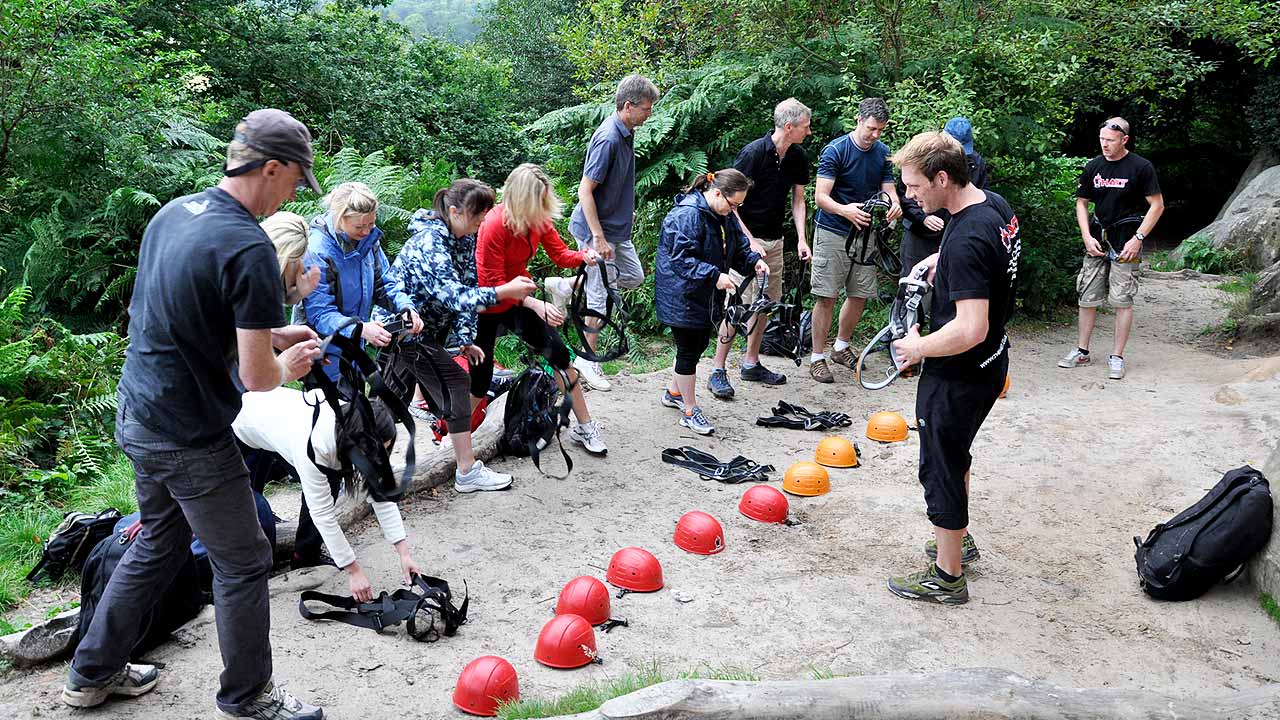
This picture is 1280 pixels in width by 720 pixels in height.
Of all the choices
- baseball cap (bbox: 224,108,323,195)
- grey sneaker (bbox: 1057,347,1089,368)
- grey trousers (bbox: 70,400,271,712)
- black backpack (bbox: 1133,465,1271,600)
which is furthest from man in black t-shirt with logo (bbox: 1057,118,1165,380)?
grey trousers (bbox: 70,400,271,712)

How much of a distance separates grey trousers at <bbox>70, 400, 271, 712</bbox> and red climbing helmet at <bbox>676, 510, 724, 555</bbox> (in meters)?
2.59

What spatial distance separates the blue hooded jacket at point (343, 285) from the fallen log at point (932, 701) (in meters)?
2.54

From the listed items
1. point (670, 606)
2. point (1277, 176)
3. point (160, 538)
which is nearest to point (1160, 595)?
point (670, 606)

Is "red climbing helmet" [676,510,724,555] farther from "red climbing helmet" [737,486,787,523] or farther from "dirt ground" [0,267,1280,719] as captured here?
"red climbing helmet" [737,486,787,523]

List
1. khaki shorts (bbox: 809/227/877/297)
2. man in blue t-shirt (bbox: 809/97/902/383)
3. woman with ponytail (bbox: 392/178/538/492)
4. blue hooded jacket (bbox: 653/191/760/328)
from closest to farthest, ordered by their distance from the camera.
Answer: woman with ponytail (bbox: 392/178/538/492), blue hooded jacket (bbox: 653/191/760/328), man in blue t-shirt (bbox: 809/97/902/383), khaki shorts (bbox: 809/227/877/297)

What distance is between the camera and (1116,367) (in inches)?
329

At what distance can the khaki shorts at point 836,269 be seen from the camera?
825 centimetres

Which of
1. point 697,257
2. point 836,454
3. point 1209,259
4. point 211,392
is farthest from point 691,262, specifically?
point 1209,259

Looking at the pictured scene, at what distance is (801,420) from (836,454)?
79 centimetres

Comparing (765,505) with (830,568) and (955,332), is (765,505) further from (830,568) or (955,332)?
(955,332)

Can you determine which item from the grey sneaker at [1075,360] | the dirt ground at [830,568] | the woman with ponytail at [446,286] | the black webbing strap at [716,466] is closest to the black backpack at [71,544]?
the dirt ground at [830,568]

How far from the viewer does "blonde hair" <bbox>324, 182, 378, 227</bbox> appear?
4.73 m

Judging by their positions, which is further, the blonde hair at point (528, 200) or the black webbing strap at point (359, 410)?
the blonde hair at point (528, 200)

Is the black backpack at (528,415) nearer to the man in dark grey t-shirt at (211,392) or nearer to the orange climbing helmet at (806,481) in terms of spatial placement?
the orange climbing helmet at (806,481)
